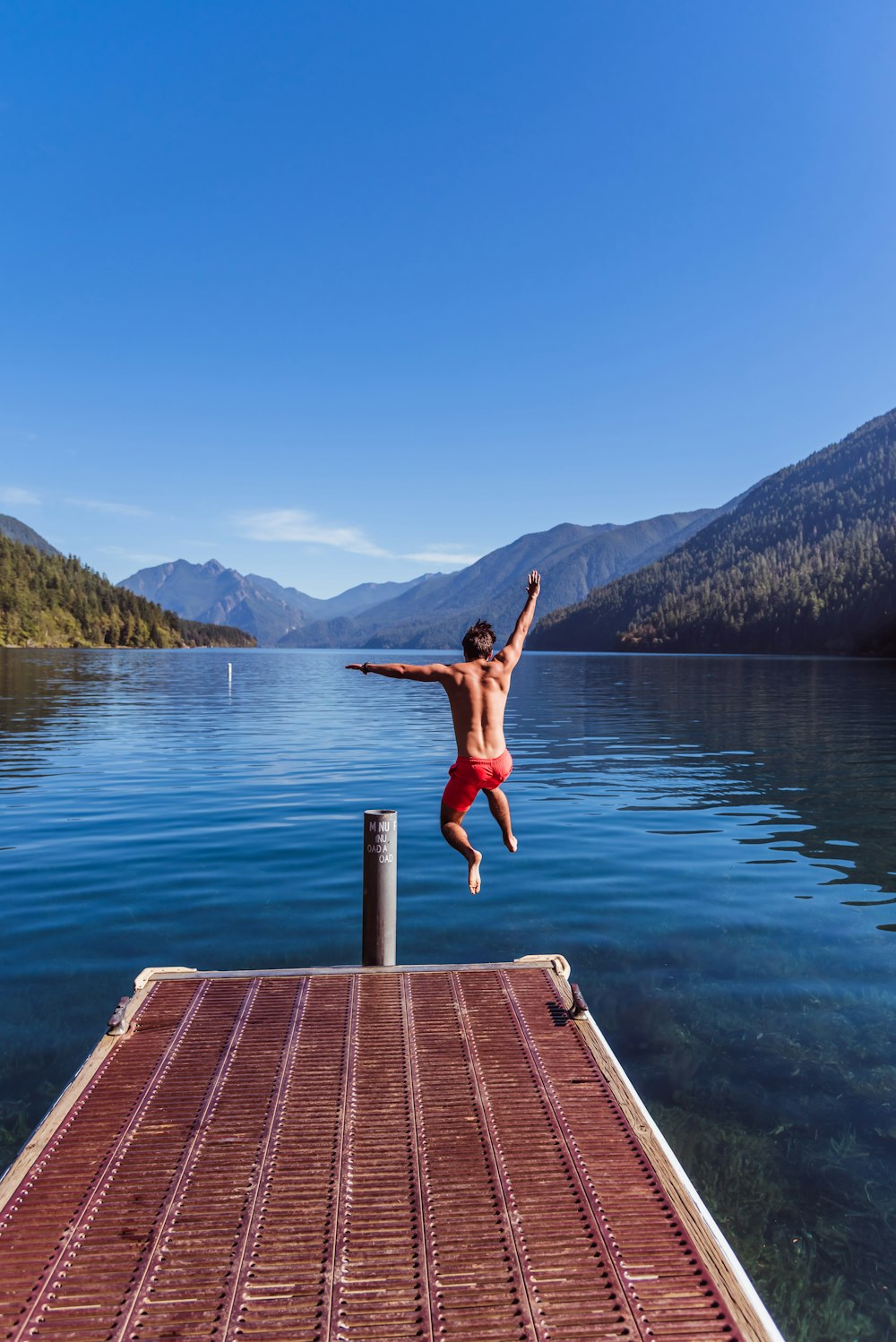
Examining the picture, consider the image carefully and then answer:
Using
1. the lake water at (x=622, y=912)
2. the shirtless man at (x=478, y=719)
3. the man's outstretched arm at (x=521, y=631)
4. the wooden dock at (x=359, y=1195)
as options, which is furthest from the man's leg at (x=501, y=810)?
the lake water at (x=622, y=912)

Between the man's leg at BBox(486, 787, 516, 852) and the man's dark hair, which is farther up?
the man's dark hair

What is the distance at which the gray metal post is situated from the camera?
934cm

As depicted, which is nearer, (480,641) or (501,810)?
(480,641)

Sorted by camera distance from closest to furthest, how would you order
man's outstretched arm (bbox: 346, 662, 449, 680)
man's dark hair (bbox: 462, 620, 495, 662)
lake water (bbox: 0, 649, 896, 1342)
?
lake water (bbox: 0, 649, 896, 1342) < man's outstretched arm (bbox: 346, 662, 449, 680) < man's dark hair (bbox: 462, 620, 495, 662)

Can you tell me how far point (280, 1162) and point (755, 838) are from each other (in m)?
14.7

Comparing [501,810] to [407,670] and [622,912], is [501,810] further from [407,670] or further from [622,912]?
[622,912]

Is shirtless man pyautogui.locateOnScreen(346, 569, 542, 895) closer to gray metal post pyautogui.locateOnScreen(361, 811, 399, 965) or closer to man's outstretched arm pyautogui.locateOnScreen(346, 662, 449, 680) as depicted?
man's outstretched arm pyautogui.locateOnScreen(346, 662, 449, 680)

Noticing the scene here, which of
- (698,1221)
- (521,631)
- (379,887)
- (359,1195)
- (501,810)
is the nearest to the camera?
(698,1221)

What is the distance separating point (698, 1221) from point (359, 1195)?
2214mm

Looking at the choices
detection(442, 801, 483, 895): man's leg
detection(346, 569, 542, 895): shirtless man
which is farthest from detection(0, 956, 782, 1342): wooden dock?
detection(346, 569, 542, 895): shirtless man

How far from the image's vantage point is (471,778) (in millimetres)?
8555

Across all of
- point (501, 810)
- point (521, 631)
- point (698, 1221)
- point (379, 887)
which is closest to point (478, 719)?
point (521, 631)

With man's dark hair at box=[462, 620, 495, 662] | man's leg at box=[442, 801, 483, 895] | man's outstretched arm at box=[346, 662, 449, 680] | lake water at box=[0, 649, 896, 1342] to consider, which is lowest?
lake water at box=[0, 649, 896, 1342]

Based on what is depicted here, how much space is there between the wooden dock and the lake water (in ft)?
4.28
